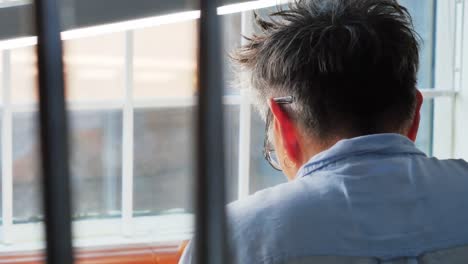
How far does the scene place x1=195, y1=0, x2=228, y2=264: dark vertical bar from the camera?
0.57 metres

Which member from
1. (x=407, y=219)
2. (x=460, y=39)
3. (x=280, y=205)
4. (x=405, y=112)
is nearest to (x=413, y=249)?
(x=407, y=219)

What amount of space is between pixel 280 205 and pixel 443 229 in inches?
8.8

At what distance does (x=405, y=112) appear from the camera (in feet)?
3.76

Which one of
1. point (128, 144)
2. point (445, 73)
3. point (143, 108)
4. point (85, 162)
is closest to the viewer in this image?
point (85, 162)

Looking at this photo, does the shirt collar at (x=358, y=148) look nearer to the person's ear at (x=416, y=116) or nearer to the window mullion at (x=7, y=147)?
the person's ear at (x=416, y=116)

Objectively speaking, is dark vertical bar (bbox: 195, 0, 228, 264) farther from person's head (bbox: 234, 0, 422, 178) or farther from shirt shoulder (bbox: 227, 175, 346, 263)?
person's head (bbox: 234, 0, 422, 178)

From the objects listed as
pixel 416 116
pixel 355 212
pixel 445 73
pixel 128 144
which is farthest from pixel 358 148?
pixel 445 73

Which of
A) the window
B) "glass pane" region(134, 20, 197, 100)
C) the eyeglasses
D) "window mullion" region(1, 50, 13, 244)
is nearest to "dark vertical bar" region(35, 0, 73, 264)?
the eyeglasses

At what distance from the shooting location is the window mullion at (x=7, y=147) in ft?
10.9

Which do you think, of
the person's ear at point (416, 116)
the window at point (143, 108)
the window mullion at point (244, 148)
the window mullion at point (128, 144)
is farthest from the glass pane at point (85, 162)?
the window mullion at point (244, 148)

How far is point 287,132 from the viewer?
1220 millimetres

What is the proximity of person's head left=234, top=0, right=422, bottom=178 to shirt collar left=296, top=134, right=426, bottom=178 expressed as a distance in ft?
0.21

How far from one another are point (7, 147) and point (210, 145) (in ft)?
10.1

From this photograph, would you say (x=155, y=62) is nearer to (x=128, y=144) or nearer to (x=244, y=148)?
(x=128, y=144)
